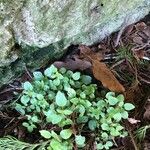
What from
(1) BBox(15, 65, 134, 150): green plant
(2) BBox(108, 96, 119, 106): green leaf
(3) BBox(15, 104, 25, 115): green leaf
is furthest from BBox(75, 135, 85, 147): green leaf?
(3) BBox(15, 104, 25, 115): green leaf

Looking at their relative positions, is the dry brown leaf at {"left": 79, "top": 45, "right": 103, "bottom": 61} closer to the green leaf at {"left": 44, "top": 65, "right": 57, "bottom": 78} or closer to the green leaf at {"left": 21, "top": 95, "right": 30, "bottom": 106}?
the green leaf at {"left": 44, "top": 65, "right": 57, "bottom": 78}

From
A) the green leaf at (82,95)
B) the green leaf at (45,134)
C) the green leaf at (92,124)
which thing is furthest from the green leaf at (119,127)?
the green leaf at (45,134)

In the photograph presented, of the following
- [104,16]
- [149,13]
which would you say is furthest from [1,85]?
[149,13]

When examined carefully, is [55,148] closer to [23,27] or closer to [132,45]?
[23,27]

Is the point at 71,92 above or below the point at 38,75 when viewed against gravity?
below

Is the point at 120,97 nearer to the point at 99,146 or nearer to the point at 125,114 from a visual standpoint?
the point at 125,114

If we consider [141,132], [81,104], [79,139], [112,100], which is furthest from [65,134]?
[141,132]
